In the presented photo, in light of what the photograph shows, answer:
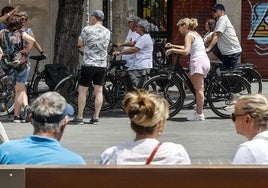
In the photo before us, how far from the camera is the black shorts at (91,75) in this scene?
487 inches

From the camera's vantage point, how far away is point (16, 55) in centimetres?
1268

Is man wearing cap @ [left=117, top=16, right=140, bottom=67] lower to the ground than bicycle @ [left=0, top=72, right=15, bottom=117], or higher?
higher

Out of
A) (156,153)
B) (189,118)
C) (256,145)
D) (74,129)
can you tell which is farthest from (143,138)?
(189,118)

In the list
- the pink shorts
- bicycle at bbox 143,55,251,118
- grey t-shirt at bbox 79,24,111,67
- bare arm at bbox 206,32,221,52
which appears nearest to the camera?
grey t-shirt at bbox 79,24,111,67

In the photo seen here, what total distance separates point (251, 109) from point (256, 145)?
34cm

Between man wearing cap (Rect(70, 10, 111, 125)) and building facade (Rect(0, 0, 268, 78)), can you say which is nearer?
man wearing cap (Rect(70, 10, 111, 125))

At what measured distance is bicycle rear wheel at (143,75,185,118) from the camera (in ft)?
42.8

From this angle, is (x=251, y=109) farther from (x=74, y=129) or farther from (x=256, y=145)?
(x=74, y=129)

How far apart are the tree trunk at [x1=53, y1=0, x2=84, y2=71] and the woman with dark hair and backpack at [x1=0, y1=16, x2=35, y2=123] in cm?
197

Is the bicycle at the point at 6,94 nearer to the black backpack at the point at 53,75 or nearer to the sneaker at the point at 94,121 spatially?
the black backpack at the point at 53,75

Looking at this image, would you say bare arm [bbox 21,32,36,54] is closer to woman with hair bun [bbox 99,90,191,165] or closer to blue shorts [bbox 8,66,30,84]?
blue shorts [bbox 8,66,30,84]

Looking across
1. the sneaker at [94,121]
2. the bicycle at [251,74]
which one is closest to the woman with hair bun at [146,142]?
the sneaker at [94,121]
